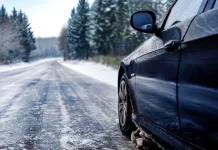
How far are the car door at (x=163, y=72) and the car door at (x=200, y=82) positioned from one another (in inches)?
5.3

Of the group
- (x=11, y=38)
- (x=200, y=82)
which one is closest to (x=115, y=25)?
(x=11, y=38)

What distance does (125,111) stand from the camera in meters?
4.20

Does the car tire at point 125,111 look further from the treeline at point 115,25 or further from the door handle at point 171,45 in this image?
the treeline at point 115,25

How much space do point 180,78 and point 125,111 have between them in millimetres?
2164

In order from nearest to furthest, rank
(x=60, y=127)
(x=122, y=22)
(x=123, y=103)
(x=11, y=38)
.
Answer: (x=123, y=103) → (x=60, y=127) → (x=122, y=22) → (x=11, y=38)

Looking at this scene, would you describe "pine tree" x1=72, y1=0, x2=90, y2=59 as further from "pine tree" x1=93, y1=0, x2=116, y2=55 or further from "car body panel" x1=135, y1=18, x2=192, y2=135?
"car body panel" x1=135, y1=18, x2=192, y2=135

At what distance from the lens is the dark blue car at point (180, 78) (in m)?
1.75

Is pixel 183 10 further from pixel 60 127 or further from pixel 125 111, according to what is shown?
pixel 60 127

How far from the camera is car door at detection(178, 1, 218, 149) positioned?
169cm

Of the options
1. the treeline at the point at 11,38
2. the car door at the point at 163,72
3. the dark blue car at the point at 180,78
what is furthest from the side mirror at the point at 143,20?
the treeline at the point at 11,38

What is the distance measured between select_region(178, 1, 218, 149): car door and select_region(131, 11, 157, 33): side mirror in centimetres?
108

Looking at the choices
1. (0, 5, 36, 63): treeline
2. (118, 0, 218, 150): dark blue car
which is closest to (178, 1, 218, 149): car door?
(118, 0, 218, 150): dark blue car

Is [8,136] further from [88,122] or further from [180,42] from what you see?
[180,42]

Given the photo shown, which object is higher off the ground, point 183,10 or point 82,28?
point 82,28
